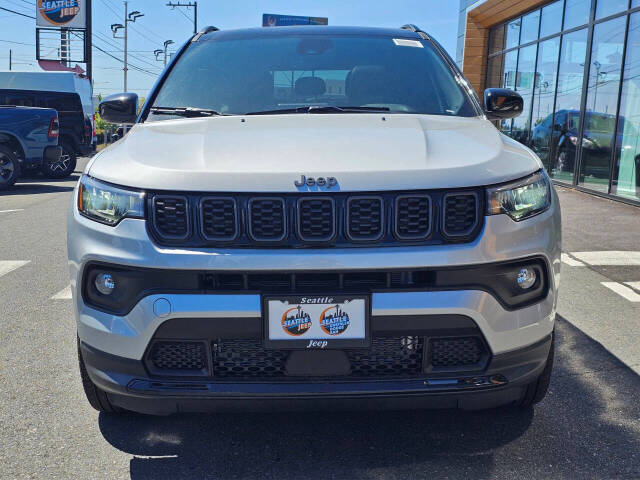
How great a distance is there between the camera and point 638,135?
423 inches

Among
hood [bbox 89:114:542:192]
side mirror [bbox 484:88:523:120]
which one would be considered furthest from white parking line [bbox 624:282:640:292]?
hood [bbox 89:114:542:192]

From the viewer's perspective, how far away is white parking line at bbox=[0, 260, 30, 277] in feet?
19.5

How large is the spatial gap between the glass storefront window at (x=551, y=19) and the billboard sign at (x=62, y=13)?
3135cm

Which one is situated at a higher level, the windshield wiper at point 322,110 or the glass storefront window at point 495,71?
the glass storefront window at point 495,71

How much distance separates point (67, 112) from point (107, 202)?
52.5 feet

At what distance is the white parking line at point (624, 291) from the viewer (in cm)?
504

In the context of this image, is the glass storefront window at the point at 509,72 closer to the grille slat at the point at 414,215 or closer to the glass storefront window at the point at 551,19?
the glass storefront window at the point at 551,19

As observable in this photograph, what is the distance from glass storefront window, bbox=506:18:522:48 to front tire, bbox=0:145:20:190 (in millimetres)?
12132

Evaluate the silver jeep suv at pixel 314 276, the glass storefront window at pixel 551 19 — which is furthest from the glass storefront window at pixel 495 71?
the silver jeep suv at pixel 314 276

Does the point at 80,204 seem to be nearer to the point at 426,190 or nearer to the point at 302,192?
the point at 302,192

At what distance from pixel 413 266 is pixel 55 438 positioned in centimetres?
160

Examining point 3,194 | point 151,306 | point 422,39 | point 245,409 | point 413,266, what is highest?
point 422,39

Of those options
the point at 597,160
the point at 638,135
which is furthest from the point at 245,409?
the point at 597,160

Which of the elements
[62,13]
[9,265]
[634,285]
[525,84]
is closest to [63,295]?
[9,265]
